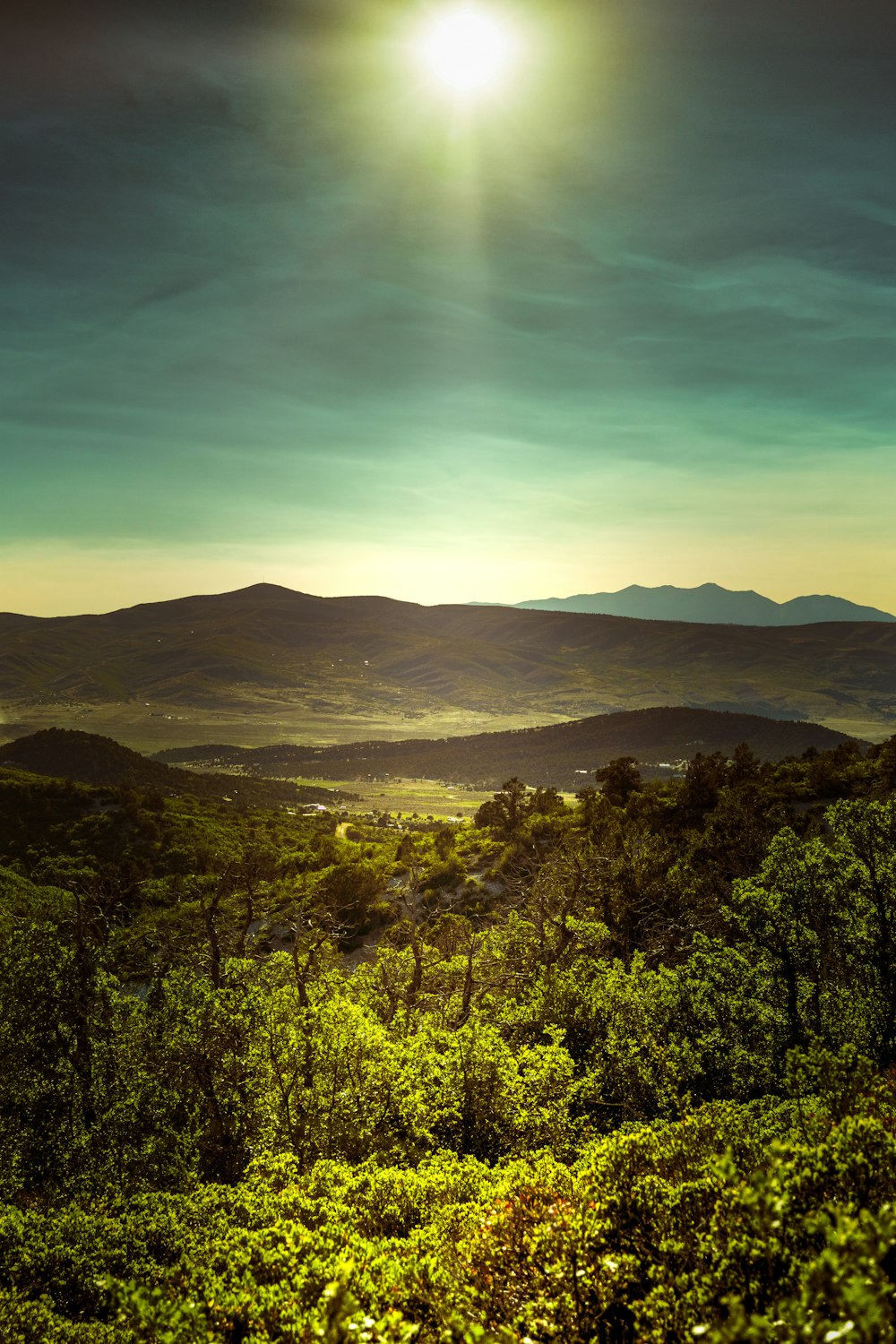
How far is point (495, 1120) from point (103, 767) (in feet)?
541

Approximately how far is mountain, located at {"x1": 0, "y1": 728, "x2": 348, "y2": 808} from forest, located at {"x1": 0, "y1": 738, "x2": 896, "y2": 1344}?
351 feet

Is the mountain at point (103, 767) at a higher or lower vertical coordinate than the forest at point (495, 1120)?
lower

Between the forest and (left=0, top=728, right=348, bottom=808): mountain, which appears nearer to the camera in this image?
the forest

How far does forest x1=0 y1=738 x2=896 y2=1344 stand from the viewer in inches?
422

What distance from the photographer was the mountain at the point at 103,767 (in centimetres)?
15950

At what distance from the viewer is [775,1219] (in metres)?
9.51

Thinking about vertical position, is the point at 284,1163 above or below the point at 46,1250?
below

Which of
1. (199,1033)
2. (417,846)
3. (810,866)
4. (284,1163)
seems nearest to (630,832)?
(417,846)

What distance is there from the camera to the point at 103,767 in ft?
547

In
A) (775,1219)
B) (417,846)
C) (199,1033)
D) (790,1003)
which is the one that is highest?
(775,1219)

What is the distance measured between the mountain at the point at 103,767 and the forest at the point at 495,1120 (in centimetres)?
10688

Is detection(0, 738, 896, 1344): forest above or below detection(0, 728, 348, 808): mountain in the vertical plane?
above

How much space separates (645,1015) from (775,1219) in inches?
794

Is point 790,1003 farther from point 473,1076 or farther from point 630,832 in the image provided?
point 630,832
